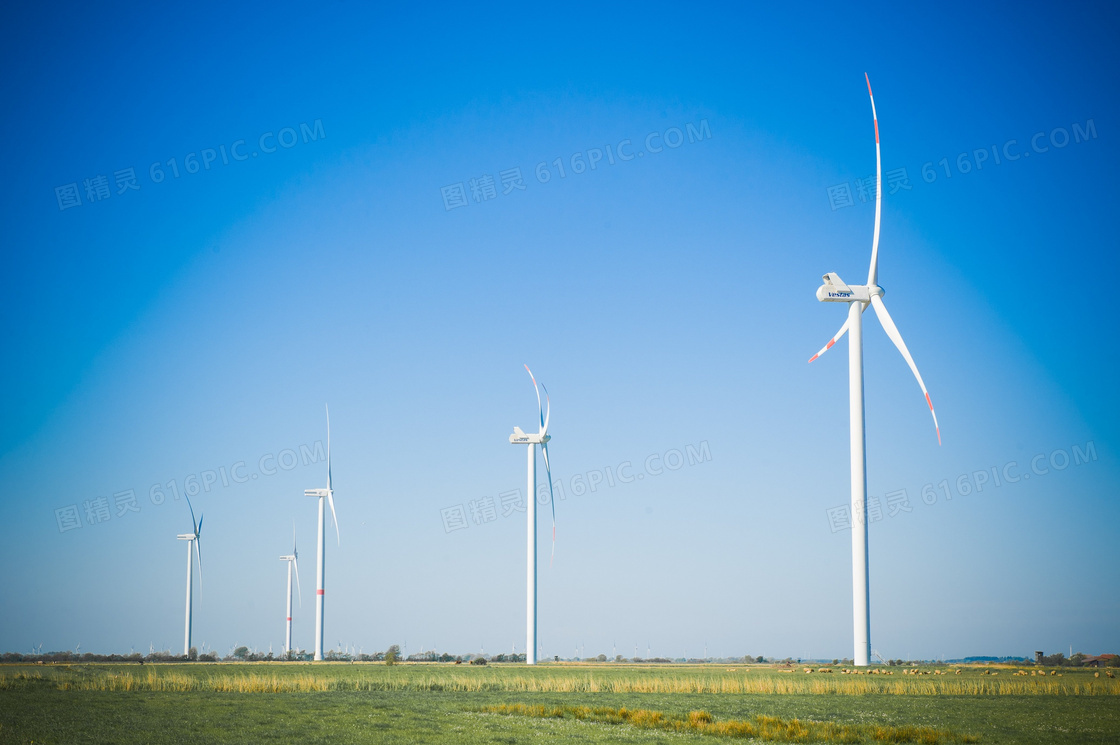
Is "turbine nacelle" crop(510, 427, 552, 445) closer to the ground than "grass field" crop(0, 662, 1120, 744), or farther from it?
farther from it

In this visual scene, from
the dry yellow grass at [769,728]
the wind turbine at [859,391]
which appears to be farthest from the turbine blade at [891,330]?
the dry yellow grass at [769,728]

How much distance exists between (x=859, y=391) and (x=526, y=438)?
46645 mm

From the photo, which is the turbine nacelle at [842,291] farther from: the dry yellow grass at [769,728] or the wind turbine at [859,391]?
the dry yellow grass at [769,728]

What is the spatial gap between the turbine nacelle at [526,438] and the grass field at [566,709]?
128 feet

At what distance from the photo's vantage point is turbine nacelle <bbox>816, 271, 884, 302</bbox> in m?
68.1

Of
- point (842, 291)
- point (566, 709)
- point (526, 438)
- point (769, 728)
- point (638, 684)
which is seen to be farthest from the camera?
point (526, 438)

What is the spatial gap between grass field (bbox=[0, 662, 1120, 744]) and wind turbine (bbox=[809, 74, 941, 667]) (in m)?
4.67

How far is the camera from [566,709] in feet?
148

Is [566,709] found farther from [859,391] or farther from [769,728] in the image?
[859,391]

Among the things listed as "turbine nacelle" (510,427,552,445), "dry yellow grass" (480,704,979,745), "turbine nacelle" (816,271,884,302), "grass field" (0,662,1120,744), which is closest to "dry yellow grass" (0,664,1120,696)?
"grass field" (0,662,1120,744)

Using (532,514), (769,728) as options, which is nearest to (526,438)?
(532,514)

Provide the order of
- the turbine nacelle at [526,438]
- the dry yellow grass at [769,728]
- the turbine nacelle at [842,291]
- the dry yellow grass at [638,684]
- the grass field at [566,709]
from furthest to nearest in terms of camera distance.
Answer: the turbine nacelle at [526,438]
the turbine nacelle at [842,291]
the dry yellow grass at [638,684]
the grass field at [566,709]
the dry yellow grass at [769,728]

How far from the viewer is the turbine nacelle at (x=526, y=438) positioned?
103250 millimetres

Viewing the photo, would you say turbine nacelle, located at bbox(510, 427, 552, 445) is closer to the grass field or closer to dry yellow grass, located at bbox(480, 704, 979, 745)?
the grass field
